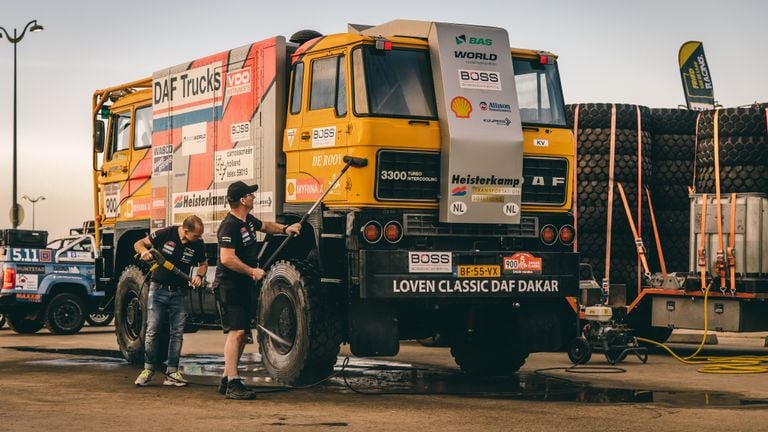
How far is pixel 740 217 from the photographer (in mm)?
15766

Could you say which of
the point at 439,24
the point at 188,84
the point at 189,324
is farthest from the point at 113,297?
the point at 439,24

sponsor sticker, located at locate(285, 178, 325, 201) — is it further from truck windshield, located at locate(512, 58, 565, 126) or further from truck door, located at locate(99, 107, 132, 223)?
truck door, located at locate(99, 107, 132, 223)

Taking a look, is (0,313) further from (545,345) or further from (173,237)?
(545,345)

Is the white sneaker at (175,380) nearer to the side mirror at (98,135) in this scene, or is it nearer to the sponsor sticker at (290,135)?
the sponsor sticker at (290,135)

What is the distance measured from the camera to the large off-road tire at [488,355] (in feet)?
44.2

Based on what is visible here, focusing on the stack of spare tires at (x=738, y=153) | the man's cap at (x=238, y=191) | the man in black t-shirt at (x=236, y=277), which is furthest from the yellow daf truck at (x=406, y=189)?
A: the stack of spare tires at (x=738, y=153)

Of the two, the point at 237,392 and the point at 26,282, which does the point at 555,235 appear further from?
the point at 26,282

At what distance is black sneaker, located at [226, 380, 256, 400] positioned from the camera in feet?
35.5

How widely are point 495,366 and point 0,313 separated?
13724 millimetres

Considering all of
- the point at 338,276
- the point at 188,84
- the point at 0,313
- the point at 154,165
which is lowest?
the point at 0,313

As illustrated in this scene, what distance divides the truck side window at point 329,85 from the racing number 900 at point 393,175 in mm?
746

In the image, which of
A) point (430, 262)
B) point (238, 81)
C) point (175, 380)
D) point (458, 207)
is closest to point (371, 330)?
point (430, 262)

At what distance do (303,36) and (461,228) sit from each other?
9.83 ft

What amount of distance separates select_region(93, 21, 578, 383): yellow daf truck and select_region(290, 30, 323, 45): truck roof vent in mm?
24
